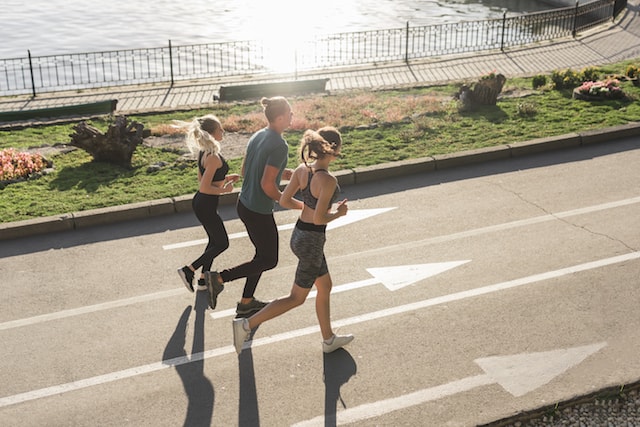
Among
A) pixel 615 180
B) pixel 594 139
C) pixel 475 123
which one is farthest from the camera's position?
pixel 475 123

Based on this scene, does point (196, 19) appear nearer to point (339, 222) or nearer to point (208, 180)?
point (339, 222)

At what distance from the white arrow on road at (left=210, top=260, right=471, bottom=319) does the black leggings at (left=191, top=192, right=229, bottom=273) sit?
1.18m

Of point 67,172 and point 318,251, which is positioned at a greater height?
point 318,251

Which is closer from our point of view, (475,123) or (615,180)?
(615,180)

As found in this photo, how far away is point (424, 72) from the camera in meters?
23.6

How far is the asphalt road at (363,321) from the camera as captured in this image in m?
7.16

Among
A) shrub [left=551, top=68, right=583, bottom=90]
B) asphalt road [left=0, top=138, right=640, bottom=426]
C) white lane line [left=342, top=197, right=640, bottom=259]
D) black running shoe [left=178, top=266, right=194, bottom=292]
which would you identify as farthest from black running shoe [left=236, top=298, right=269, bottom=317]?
shrub [left=551, top=68, right=583, bottom=90]

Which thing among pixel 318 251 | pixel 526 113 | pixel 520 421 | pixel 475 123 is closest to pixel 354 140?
pixel 475 123

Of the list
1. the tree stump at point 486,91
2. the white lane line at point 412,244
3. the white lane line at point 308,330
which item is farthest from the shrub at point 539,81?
the white lane line at point 308,330

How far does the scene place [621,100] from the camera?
675 inches

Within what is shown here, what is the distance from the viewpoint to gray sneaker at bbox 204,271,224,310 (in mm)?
8406

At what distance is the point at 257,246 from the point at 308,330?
1.02m

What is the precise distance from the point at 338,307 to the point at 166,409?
2.52 meters

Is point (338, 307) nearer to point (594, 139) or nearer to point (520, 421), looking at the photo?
point (520, 421)
